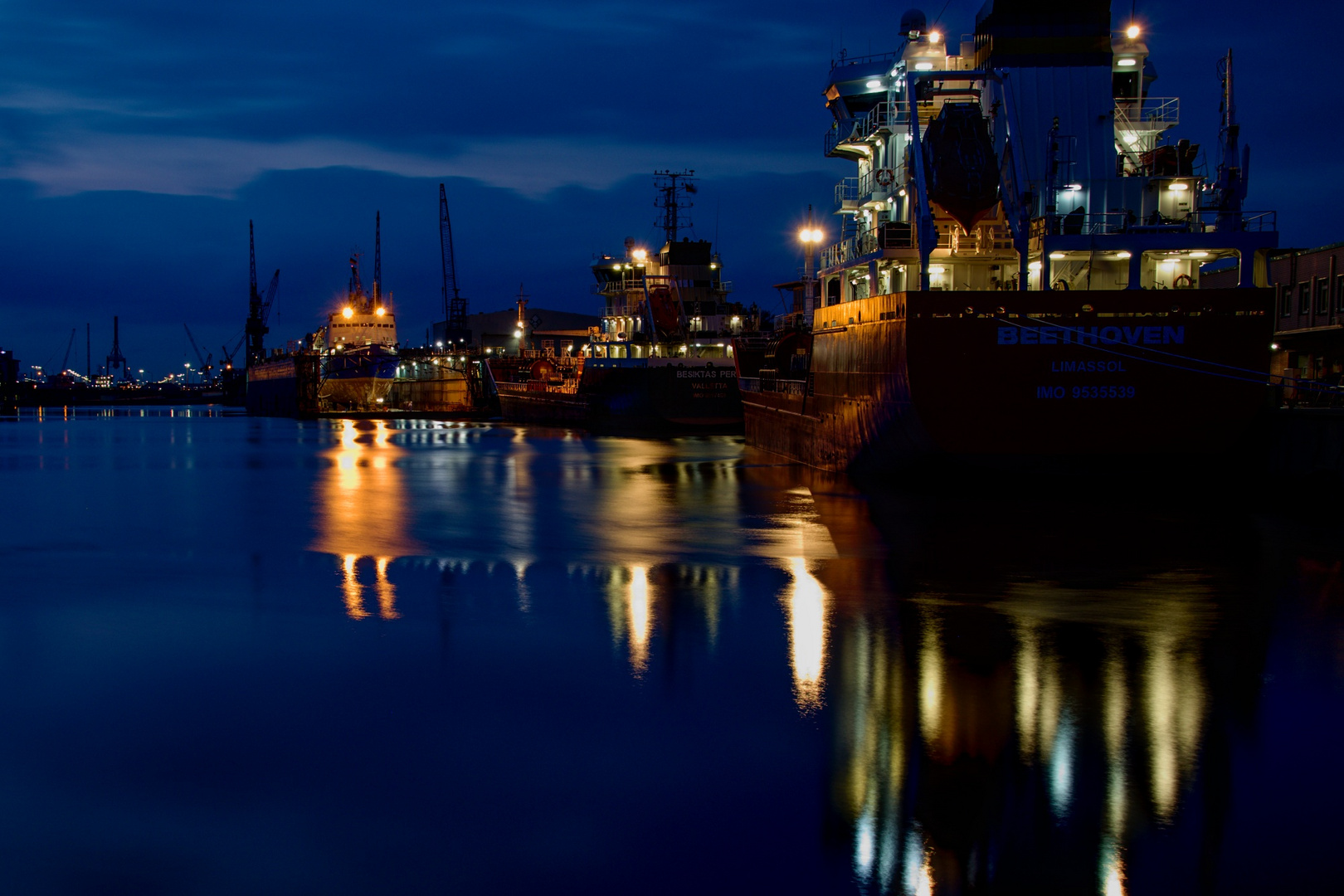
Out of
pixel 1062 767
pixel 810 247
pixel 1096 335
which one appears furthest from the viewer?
pixel 810 247

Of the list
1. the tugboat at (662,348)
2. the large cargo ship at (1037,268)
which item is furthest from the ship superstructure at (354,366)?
the large cargo ship at (1037,268)

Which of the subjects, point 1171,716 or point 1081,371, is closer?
point 1171,716

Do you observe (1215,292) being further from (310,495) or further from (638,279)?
(638,279)

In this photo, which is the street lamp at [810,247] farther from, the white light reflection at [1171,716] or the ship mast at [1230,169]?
the white light reflection at [1171,716]

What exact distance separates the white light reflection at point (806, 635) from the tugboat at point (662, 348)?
39.9 m

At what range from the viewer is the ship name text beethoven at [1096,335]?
72.2ft

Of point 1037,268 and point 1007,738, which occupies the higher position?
point 1037,268

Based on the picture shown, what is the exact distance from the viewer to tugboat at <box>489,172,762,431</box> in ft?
185

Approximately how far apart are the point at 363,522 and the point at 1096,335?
48.3 feet

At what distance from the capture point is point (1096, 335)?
72.6 ft

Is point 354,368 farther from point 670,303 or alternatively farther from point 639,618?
point 639,618

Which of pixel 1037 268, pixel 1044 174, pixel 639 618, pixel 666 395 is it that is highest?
pixel 1044 174

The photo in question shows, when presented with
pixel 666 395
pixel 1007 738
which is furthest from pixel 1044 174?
pixel 666 395

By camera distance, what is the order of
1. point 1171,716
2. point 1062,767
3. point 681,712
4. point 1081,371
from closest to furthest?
point 1062,767
point 1171,716
point 681,712
point 1081,371
